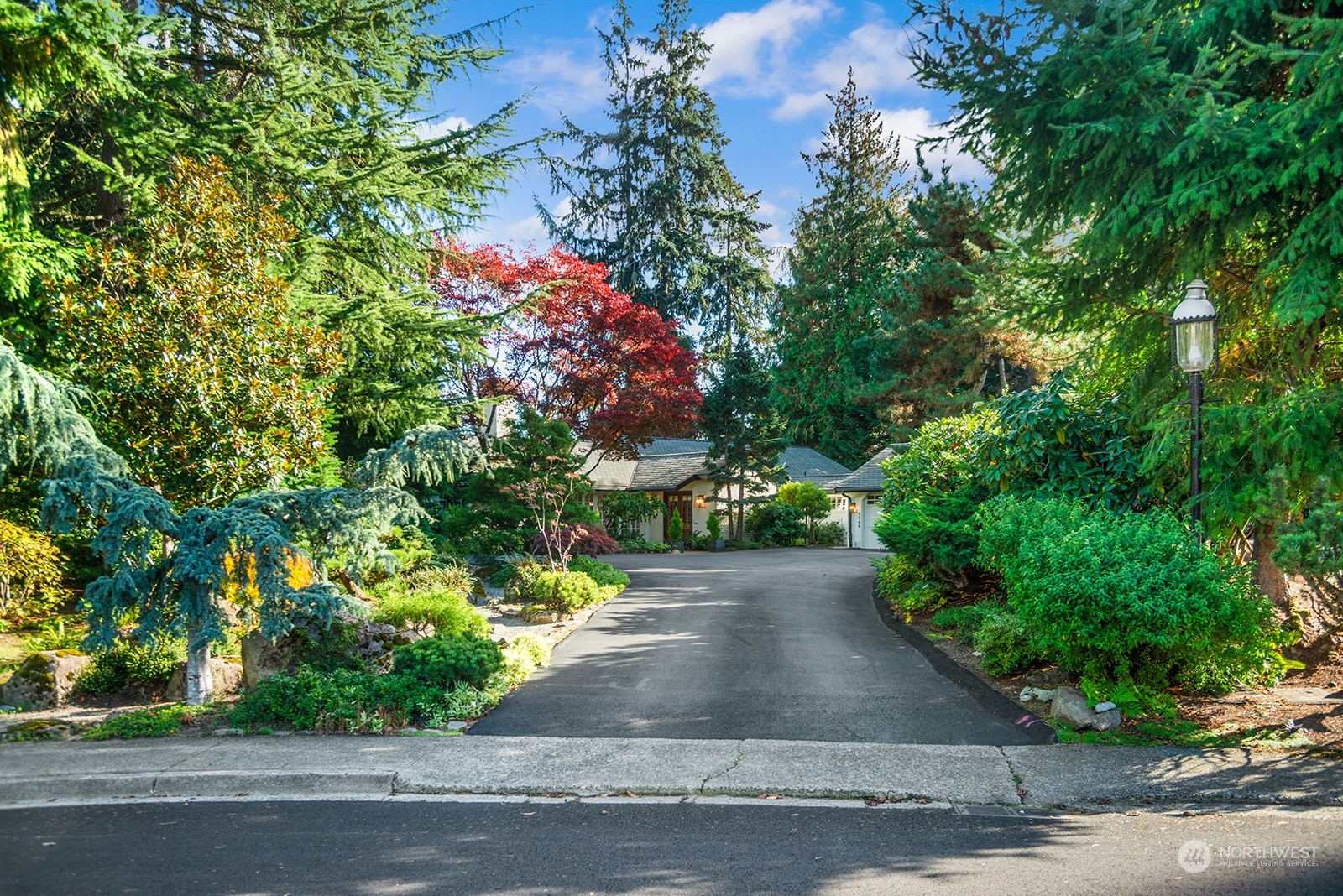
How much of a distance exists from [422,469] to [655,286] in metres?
34.3

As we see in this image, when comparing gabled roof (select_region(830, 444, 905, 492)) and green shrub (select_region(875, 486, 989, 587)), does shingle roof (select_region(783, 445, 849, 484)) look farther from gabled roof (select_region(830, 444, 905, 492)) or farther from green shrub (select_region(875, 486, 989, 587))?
green shrub (select_region(875, 486, 989, 587))

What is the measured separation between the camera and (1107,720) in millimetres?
7047

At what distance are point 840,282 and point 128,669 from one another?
136 feet

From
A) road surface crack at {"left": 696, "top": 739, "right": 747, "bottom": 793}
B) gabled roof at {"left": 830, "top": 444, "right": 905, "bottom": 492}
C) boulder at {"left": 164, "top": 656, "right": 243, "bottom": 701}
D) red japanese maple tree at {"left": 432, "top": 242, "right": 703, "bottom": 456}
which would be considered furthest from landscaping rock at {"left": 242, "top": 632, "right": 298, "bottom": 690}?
gabled roof at {"left": 830, "top": 444, "right": 905, "bottom": 492}

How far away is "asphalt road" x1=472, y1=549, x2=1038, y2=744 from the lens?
7535mm

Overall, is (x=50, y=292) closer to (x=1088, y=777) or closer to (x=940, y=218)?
(x=1088, y=777)

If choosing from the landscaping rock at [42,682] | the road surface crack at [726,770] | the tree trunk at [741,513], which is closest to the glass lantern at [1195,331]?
the road surface crack at [726,770]

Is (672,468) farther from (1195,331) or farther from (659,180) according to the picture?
(1195,331)

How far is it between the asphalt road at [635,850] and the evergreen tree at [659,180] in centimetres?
3650

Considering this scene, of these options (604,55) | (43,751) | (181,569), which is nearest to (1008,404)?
(181,569)

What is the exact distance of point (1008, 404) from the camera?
1161 cm

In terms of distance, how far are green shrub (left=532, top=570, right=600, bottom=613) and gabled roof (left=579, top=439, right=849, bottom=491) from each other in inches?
700

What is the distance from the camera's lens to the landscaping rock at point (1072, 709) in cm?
712

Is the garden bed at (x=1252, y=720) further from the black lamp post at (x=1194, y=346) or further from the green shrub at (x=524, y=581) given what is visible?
the green shrub at (x=524, y=581)
